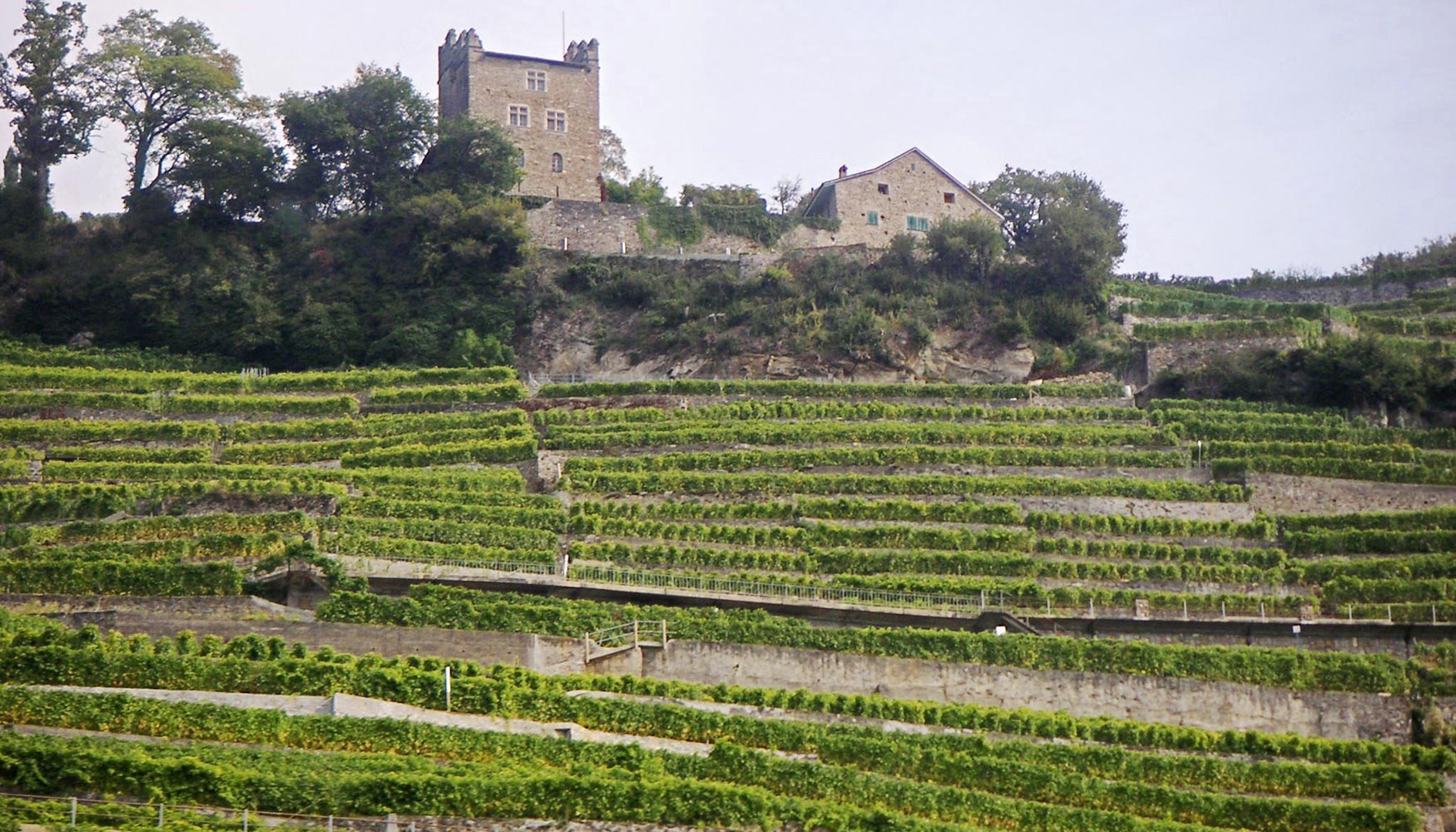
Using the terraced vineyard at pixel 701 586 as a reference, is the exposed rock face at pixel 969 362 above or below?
above

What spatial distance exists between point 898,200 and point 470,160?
1340 centimetres

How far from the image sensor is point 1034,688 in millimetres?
36438

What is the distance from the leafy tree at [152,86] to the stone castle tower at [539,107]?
7.51 meters

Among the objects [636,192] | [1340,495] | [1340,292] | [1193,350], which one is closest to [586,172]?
[636,192]

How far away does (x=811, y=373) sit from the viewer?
53.1 metres

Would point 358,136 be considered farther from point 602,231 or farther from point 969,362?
point 969,362

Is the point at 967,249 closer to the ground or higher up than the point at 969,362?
higher up

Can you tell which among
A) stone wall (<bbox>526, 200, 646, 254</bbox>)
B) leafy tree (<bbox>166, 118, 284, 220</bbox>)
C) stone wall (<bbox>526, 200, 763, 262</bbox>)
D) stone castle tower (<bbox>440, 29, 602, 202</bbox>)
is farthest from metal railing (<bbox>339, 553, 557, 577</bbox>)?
stone castle tower (<bbox>440, 29, 602, 202</bbox>)

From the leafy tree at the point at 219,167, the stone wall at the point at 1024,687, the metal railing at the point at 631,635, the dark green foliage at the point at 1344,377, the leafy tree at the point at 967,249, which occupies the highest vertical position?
the leafy tree at the point at 219,167

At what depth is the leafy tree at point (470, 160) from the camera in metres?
56.7

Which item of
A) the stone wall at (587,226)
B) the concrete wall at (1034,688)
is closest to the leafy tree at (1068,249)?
the stone wall at (587,226)

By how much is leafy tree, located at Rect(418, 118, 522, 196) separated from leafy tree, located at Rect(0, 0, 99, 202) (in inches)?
390

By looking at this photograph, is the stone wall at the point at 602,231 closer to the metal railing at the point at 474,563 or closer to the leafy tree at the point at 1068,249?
the leafy tree at the point at 1068,249

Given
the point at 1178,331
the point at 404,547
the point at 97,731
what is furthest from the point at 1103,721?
the point at 1178,331
